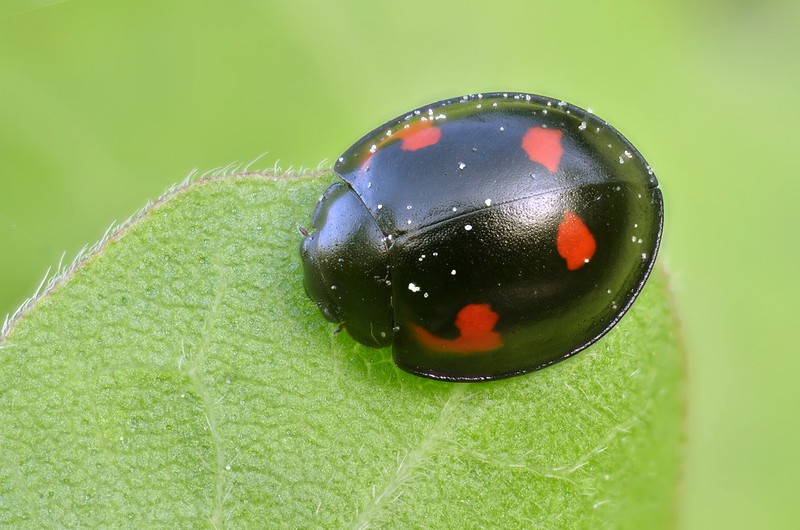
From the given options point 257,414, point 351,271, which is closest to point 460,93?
point 351,271

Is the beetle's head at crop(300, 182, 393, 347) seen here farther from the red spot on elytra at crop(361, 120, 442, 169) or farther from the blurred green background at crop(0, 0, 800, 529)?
the blurred green background at crop(0, 0, 800, 529)

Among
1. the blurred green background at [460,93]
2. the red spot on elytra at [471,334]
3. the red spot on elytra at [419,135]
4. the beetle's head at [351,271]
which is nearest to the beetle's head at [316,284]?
the beetle's head at [351,271]

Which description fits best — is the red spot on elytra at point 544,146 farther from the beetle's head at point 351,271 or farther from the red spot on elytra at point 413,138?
the beetle's head at point 351,271

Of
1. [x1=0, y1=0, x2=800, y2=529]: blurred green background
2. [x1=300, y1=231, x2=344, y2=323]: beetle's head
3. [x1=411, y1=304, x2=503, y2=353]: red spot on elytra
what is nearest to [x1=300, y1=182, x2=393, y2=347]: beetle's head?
[x1=300, y1=231, x2=344, y2=323]: beetle's head

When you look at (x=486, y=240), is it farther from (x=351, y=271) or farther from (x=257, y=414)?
(x=257, y=414)

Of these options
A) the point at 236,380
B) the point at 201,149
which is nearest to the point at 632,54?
the point at 201,149

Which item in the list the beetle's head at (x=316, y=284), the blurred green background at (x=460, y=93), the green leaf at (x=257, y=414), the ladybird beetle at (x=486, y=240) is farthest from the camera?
the blurred green background at (x=460, y=93)
